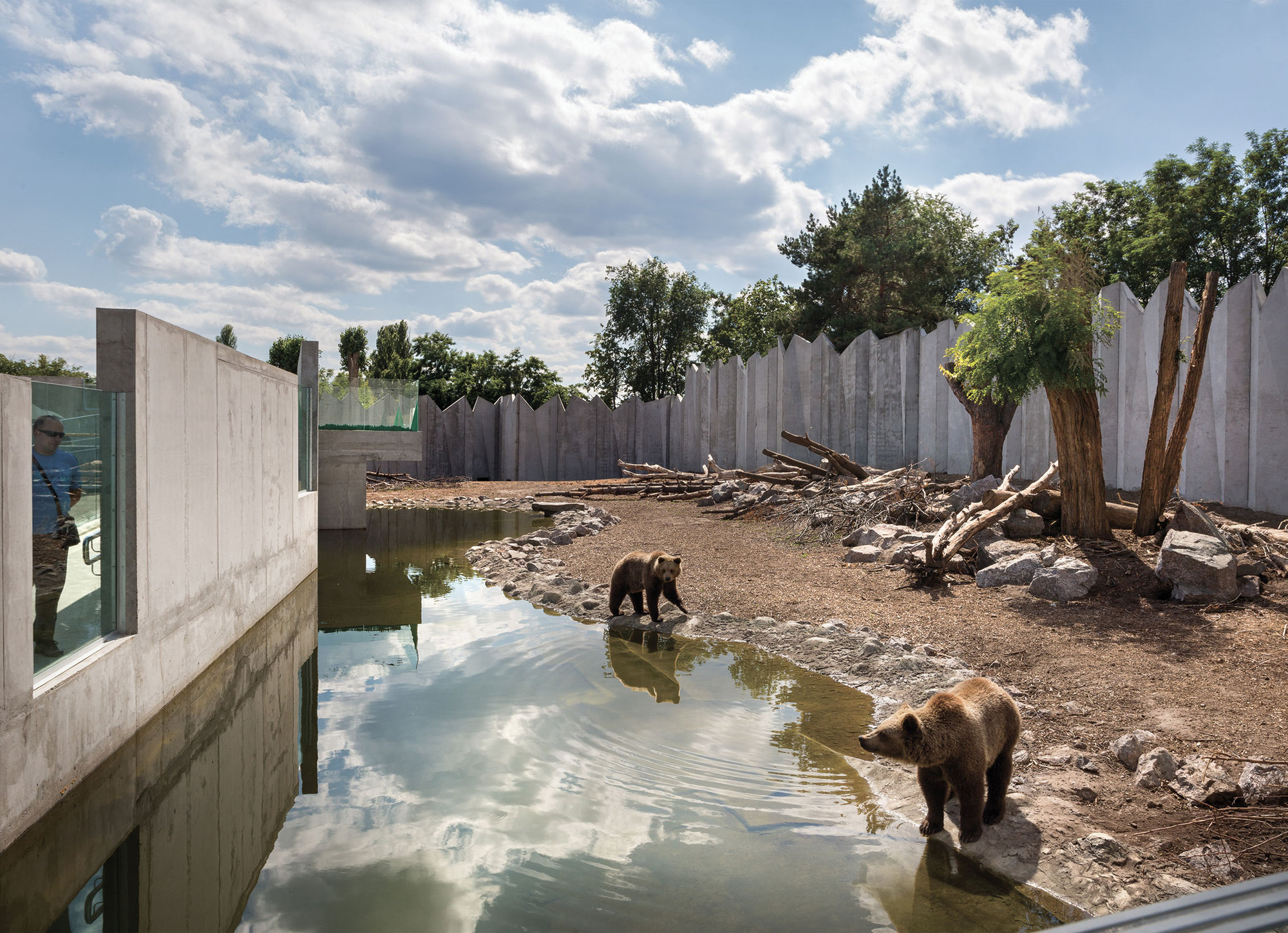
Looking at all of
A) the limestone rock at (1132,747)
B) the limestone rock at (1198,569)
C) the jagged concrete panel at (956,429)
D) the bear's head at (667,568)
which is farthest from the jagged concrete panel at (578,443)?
the limestone rock at (1132,747)

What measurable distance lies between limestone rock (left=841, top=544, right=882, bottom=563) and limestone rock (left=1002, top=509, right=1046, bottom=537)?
1.31 m

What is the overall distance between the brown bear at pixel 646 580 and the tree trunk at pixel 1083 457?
4042 mm

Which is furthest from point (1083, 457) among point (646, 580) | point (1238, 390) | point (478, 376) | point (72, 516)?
point (478, 376)

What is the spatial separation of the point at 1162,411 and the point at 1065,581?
6.93 ft

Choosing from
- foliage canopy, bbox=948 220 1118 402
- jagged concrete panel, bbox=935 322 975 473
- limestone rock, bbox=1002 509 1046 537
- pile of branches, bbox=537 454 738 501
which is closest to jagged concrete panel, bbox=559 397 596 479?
pile of branches, bbox=537 454 738 501

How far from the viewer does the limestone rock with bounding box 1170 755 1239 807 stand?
3.31m

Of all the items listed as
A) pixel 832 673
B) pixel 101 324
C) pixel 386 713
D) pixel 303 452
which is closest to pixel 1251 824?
pixel 832 673

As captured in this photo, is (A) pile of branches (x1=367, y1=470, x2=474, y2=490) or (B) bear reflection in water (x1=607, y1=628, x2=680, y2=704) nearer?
(B) bear reflection in water (x1=607, y1=628, x2=680, y2=704)

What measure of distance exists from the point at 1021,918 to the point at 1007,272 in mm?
6327

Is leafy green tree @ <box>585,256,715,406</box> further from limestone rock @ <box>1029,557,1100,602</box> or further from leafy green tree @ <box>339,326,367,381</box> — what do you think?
limestone rock @ <box>1029,557,1100,602</box>

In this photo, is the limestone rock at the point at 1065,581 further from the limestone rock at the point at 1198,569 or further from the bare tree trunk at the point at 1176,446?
the bare tree trunk at the point at 1176,446

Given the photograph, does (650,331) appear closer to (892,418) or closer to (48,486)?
(892,418)

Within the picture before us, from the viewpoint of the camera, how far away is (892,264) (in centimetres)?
2250

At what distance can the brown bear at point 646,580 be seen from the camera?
6555 mm
